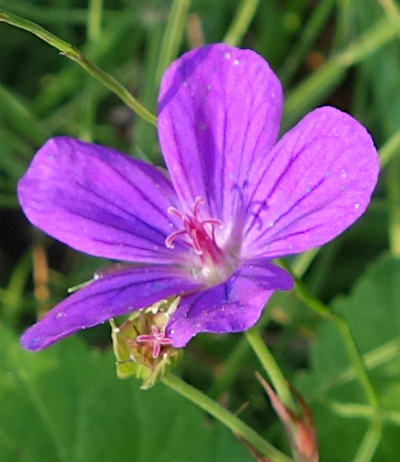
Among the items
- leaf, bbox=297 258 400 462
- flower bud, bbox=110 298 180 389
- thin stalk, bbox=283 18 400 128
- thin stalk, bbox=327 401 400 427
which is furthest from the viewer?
thin stalk, bbox=283 18 400 128

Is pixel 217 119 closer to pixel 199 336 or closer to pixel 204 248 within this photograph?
pixel 204 248

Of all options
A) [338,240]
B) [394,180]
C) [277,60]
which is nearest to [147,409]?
[338,240]

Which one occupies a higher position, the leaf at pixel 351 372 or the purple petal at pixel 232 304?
the purple petal at pixel 232 304

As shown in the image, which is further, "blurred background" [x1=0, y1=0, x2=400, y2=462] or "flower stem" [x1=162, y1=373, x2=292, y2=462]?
"blurred background" [x1=0, y1=0, x2=400, y2=462]

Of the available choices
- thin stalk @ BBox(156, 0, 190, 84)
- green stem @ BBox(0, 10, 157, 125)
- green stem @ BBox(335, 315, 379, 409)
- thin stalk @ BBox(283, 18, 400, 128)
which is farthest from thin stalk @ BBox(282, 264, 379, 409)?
thin stalk @ BBox(283, 18, 400, 128)

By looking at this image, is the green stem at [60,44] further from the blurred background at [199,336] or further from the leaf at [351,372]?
the leaf at [351,372]

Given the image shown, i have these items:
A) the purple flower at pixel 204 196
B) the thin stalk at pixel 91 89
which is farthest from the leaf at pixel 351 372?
the thin stalk at pixel 91 89

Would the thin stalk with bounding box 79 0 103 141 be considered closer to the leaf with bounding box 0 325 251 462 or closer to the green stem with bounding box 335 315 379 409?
the leaf with bounding box 0 325 251 462

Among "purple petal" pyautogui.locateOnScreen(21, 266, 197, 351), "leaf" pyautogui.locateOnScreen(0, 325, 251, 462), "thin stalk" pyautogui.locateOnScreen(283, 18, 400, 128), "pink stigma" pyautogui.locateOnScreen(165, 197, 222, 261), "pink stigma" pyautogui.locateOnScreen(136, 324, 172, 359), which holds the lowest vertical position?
"leaf" pyautogui.locateOnScreen(0, 325, 251, 462)
